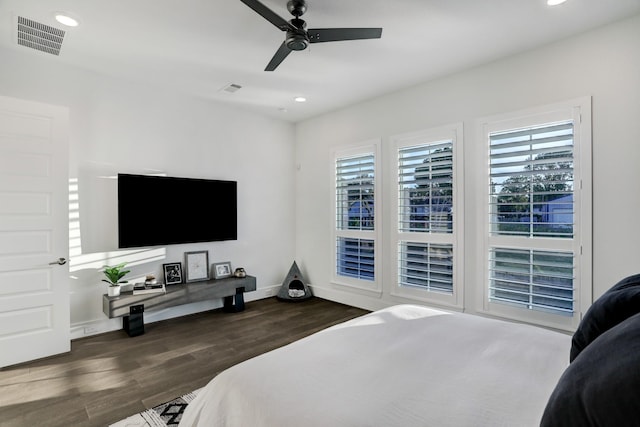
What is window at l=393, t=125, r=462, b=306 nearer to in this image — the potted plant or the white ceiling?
A: the white ceiling

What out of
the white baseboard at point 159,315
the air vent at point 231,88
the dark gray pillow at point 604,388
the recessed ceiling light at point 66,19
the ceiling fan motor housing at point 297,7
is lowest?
the white baseboard at point 159,315

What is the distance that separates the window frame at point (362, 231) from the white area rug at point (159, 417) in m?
2.78

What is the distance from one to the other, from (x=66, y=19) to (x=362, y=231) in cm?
378

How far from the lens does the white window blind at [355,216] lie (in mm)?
4613

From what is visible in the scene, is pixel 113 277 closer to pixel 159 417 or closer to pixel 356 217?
pixel 159 417

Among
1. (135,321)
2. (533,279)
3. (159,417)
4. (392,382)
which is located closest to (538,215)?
(533,279)

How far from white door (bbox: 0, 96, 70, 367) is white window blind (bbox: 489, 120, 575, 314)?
4282mm

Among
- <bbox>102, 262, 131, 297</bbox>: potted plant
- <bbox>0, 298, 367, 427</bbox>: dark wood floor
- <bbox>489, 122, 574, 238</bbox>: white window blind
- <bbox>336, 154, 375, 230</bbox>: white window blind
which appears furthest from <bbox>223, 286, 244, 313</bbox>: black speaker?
<bbox>489, 122, 574, 238</bbox>: white window blind

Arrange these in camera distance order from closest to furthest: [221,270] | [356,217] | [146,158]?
[146,158], [221,270], [356,217]

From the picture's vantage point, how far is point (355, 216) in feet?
15.8

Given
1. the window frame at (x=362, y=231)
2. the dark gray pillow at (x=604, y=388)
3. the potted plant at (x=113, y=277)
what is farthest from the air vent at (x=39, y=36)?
the dark gray pillow at (x=604, y=388)

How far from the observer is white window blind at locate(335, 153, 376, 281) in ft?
15.1

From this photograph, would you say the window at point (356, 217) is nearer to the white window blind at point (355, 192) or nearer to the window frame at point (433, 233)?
the white window blind at point (355, 192)

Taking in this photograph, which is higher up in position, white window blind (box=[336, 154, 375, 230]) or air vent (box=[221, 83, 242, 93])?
air vent (box=[221, 83, 242, 93])
